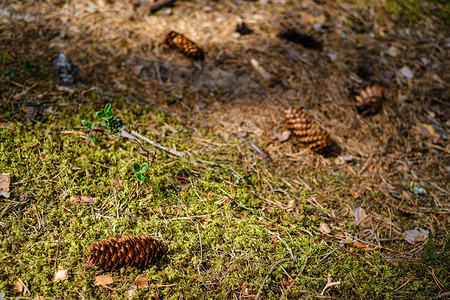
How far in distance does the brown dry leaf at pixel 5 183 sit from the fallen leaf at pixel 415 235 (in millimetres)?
2961

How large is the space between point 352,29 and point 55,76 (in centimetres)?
379

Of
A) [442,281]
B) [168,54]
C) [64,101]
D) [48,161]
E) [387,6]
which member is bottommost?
[442,281]

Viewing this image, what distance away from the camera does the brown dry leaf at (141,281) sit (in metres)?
1.61

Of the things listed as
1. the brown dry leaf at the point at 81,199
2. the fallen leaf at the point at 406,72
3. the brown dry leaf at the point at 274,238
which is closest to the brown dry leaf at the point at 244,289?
the brown dry leaf at the point at 274,238

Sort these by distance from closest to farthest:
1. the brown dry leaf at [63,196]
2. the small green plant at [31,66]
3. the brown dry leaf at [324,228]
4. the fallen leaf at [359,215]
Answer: the brown dry leaf at [63,196]
the brown dry leaf at [324,228]
the fallen leaf at [359,215]
the small green plant at [31,66]

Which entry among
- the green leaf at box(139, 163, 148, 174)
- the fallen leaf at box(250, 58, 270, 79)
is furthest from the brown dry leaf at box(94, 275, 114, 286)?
the fallen leaf at box(250, 58, 270, 79)

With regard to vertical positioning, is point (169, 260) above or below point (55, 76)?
below

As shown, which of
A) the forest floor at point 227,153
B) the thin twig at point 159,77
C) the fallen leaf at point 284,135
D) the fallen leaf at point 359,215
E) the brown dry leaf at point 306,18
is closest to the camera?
the forest floor at point 227,153

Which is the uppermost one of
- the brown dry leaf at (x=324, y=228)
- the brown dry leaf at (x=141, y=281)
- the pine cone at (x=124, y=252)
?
the pine cone at (x=124, y=252)

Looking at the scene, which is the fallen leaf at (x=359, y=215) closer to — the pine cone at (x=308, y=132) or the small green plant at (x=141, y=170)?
the pine cone at (x=308, y=132)

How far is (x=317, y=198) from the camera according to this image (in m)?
2.30

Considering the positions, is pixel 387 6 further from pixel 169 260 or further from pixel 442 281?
pixel 169 260

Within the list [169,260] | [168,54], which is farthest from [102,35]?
[169,260]

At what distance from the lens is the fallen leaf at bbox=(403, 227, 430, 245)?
2.14 m
